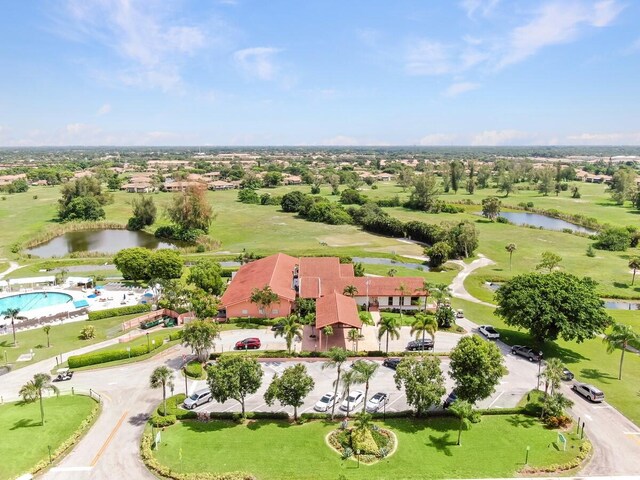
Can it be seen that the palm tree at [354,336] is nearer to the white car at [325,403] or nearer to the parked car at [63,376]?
the white car at [325,403]

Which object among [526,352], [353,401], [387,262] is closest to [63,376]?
[353,401]

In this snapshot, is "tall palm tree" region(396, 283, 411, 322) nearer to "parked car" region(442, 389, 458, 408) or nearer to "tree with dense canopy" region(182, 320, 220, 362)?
"parked car" region(442, 389, 458, 408)

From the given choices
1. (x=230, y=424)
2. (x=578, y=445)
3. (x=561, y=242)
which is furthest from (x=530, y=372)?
(x=561, y=242)

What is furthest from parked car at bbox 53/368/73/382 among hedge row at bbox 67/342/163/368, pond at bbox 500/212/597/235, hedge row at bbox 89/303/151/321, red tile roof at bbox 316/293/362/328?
pond at bbox 500/212/597/235

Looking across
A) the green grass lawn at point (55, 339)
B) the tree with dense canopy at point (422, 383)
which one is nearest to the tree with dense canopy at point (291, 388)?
the tree with dense canopy at point (422, 383)

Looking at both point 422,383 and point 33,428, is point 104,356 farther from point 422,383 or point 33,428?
point 422,383

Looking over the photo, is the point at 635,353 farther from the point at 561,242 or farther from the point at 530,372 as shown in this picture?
the point at 561,242

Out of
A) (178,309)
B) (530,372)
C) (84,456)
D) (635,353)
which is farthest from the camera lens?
(178,309)

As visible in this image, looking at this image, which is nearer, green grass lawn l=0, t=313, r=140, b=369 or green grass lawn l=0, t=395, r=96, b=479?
green grass lawn l=0, t=395, r=96, b=479
